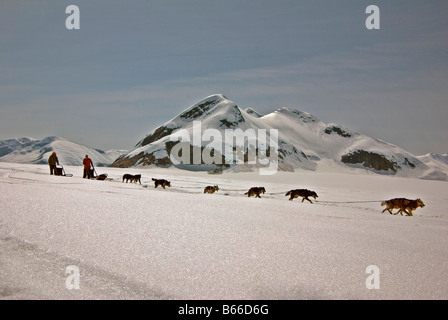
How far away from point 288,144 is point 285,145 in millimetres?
3069

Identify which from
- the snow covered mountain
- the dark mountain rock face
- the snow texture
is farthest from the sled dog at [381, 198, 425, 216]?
the dark mountain rock face

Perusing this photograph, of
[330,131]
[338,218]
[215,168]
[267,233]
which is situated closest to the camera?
[267,233]

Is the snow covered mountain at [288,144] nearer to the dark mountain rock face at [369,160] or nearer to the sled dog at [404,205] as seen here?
the dark mountain rock face at [369,160]

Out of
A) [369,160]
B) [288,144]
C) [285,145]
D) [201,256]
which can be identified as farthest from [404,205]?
[369,160]

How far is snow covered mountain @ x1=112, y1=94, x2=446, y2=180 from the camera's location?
6341 cm

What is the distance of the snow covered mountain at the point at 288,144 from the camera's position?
63406 millimetres

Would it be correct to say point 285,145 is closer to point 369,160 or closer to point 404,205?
point 369,160

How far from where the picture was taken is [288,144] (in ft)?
357

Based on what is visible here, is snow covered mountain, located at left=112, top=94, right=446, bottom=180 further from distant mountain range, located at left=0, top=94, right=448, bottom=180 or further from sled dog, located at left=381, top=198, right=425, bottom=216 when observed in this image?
sled dog, located at left=381, top=198, right=425, bottom=216

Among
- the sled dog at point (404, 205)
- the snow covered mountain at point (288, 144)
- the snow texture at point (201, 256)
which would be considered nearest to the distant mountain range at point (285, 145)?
the snow covered mountain at point (288, 144)

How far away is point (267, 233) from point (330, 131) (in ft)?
553
